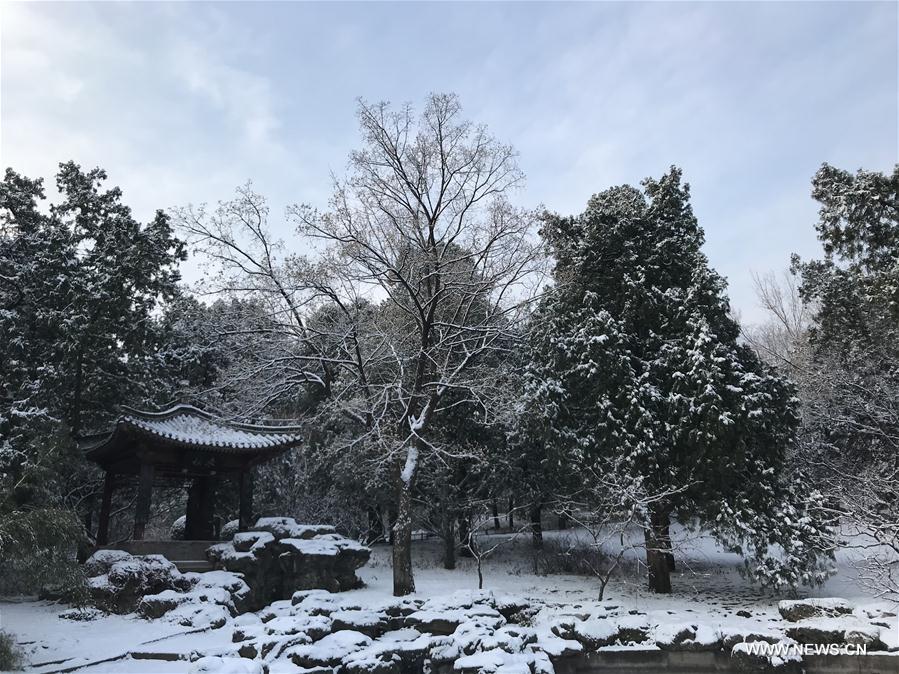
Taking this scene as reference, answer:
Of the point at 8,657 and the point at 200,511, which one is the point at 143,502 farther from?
the point at 8,657

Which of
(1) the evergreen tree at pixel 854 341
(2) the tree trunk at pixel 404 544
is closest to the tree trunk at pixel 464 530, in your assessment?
(2) the tree trunk at pixel 404 544

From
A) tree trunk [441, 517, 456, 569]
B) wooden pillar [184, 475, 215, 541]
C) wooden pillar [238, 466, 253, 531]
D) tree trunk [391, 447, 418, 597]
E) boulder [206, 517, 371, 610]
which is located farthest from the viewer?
tree trunk [441, 517, 456, 569]

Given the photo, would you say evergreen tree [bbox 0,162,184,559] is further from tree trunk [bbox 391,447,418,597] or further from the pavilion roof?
tree trunk [bbox 391,447,418,597]

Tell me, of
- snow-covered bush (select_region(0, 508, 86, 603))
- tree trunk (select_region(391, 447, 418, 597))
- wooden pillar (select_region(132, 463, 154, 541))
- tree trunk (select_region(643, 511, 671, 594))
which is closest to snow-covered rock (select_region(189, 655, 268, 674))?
snow-covered bush (select_region(0, 508, 86, 603))

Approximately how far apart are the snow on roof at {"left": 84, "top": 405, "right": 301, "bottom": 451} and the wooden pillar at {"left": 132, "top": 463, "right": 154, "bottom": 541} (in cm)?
98

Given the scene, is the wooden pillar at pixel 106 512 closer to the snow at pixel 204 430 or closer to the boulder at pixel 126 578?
the snow at pixel 204 430

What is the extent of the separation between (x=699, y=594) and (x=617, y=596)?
171 centimetres

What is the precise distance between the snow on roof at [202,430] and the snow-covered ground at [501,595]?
11.6 feet

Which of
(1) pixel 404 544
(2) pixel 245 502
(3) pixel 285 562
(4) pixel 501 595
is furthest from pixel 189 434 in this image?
(4) pixel 501 595

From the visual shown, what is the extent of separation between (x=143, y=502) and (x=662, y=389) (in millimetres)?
11454

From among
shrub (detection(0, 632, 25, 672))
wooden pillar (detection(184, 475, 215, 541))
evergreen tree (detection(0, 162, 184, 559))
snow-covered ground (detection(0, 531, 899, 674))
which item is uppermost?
evergreen tree (detection(0, 162, 184, 559))

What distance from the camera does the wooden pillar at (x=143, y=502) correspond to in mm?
12094

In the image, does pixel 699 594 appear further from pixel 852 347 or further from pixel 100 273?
pixel 100 273

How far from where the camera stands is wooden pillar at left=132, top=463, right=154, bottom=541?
12.1 metres
